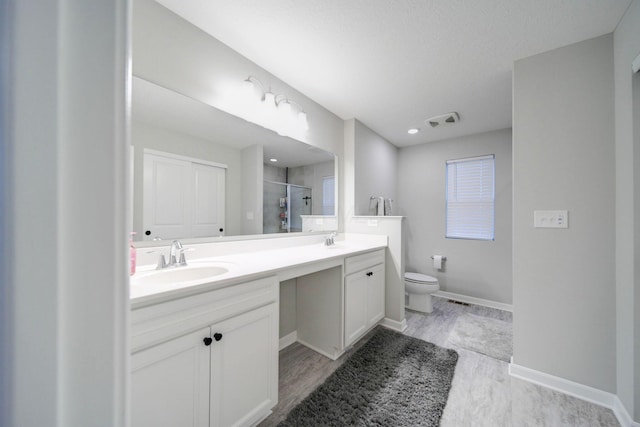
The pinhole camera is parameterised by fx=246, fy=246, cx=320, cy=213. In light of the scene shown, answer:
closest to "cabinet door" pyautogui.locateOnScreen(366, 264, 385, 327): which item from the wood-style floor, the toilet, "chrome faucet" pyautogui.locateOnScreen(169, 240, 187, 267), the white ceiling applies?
the wood-style floor

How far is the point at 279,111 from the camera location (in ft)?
6.84

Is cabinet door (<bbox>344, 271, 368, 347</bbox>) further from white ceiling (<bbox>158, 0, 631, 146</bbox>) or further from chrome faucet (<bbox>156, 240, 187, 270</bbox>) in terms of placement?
white ceiling (<bbox>158, 0, 631, 146</bbox>)

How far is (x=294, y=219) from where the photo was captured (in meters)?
2.35

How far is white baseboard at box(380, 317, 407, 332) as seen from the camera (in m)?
2.42

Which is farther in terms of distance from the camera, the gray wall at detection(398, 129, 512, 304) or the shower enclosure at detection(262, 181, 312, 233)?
the gray wall at detection(398, 129, 512, 304)

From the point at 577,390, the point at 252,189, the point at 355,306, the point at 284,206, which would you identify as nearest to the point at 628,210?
the point at 577,390

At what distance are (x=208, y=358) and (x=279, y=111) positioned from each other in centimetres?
181

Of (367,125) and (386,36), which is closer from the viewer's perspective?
(386,36)

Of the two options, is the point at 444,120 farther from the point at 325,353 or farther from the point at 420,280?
the point at 325,353

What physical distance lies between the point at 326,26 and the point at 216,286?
1.61 meters

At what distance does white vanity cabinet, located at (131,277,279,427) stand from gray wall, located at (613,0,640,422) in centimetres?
192

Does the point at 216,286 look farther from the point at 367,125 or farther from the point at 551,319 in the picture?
the point at 367,125

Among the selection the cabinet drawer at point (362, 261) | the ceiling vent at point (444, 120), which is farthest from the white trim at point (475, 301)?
the ceiling vent at point (444, 120)

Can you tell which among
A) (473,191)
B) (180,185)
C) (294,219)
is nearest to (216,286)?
(180,185)
